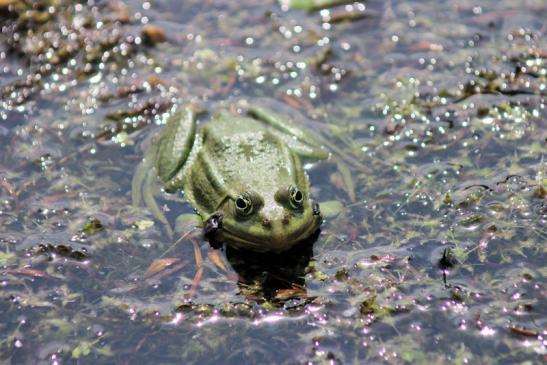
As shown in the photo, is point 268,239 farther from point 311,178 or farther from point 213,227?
point 311,178

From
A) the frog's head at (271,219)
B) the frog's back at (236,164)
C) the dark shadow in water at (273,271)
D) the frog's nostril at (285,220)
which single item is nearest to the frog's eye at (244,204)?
the frog's head at (271,219)

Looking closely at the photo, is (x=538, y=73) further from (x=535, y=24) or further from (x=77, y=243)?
(x=77, y=243)

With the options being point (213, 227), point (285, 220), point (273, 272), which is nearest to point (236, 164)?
point (213, 227)

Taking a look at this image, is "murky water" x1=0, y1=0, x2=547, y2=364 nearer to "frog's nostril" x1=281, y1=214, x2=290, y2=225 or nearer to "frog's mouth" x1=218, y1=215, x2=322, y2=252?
"frog's mouth" x1=218, y1=215, x2=322, y2=252

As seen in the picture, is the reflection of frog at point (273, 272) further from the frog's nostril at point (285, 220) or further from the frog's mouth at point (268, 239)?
the frog's nostril at point (285, 220)

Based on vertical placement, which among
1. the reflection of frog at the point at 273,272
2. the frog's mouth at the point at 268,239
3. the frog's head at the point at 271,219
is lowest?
the reflection of frog at the point at 273,272

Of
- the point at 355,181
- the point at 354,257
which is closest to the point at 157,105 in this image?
the point at 355,181
